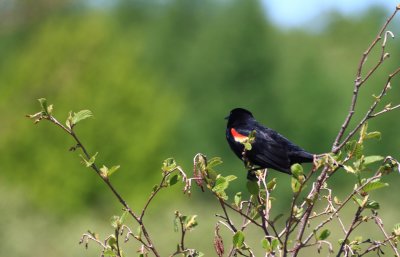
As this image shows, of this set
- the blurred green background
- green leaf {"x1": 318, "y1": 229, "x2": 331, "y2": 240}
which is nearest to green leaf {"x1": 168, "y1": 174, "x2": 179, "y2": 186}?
green leaf {"x1": 318, "y1": 229, "x2": 331, "y2": 240}

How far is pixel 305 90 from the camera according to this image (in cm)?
4091

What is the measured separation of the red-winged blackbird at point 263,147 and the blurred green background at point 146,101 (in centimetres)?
1190

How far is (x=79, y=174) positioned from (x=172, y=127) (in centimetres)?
509

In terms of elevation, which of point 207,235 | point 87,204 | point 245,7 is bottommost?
point 207,235

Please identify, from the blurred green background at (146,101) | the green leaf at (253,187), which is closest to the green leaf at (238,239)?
the green leaf at (253,187)

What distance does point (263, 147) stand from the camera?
4098 millimetres

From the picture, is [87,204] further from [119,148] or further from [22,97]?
[22,97]

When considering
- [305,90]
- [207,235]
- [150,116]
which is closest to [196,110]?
[305,90]

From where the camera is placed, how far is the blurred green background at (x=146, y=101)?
27.5 m

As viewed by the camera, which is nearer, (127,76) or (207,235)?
(207,235)

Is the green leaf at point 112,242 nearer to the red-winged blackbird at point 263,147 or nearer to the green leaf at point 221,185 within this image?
the green leaf at point 221,185

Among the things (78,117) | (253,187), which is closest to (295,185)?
(253,187)

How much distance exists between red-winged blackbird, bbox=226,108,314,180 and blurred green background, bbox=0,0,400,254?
11902 mm

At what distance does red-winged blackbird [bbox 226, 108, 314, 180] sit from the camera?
13.3 ft
